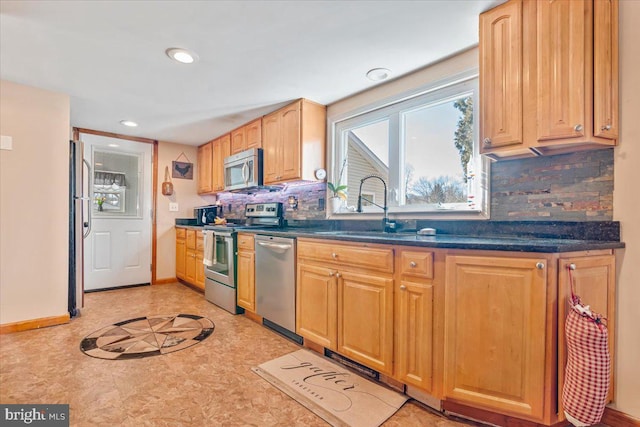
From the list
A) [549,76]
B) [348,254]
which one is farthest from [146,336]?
[549,76]

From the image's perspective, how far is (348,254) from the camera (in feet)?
6.46

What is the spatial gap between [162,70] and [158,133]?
210 centimetres

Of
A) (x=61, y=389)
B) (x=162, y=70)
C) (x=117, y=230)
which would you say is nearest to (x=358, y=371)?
(x=61, y=389)

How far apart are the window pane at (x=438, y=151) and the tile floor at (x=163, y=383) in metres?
1.47

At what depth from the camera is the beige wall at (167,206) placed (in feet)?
15.3

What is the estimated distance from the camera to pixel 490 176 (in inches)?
79.0

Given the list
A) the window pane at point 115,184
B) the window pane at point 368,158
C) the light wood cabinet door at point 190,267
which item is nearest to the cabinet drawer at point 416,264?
the window pane at point 368,158

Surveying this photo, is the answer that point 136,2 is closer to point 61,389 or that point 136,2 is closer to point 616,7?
point 61,389

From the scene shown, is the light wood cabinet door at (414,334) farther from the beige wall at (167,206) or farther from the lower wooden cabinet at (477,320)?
the beige wall at (167,206)

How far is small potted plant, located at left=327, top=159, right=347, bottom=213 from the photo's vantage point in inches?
119

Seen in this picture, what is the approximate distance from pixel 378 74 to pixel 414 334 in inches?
75.9

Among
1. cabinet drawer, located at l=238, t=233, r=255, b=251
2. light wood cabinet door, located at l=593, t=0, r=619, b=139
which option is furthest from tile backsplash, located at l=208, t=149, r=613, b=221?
cabinet drawer, located at l=238, t=233, r=255, b=251

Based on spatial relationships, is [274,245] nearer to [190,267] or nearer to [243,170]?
[243,170]

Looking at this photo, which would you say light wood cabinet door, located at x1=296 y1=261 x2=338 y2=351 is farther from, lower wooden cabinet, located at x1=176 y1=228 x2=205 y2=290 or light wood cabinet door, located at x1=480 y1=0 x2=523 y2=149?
lower wooden cabinet, located at x1=176 y1=228 x2=205 y2=290
